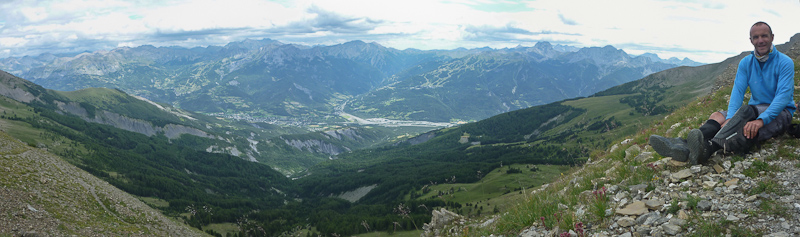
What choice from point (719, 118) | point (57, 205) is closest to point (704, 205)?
point (719, 118)

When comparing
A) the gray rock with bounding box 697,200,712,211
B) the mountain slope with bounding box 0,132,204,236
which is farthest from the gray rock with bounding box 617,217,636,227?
the mountain slope with bounding box 0,132,204,236

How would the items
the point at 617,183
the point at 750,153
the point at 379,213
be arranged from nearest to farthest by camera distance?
the point at 750,153
the point at 617,183
the point at 379,213

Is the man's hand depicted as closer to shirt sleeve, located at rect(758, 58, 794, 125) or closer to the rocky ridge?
shirt sleeve, located at rect(758, 58, 794, 125)

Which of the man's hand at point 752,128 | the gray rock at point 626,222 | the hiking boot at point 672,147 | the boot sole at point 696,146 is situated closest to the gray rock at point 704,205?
the gray rock at point 626,222

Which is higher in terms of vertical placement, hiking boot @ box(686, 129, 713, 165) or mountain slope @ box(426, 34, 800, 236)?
hiking boot @ box(686, 129, 713, 165)

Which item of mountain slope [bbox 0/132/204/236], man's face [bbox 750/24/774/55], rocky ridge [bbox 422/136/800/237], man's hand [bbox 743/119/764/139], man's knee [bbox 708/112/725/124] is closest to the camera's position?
rocky ridge [bbox 422/136/800/237]

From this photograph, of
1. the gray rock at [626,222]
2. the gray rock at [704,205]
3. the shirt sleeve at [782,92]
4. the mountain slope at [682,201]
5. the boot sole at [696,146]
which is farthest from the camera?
the shirt sleeve at [782,92]

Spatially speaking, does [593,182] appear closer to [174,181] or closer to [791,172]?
[791,172]

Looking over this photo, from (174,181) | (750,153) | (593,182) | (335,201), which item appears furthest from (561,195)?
(174,181)

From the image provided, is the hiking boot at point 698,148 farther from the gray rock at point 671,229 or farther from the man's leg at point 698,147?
the gray rock at point 671,229
